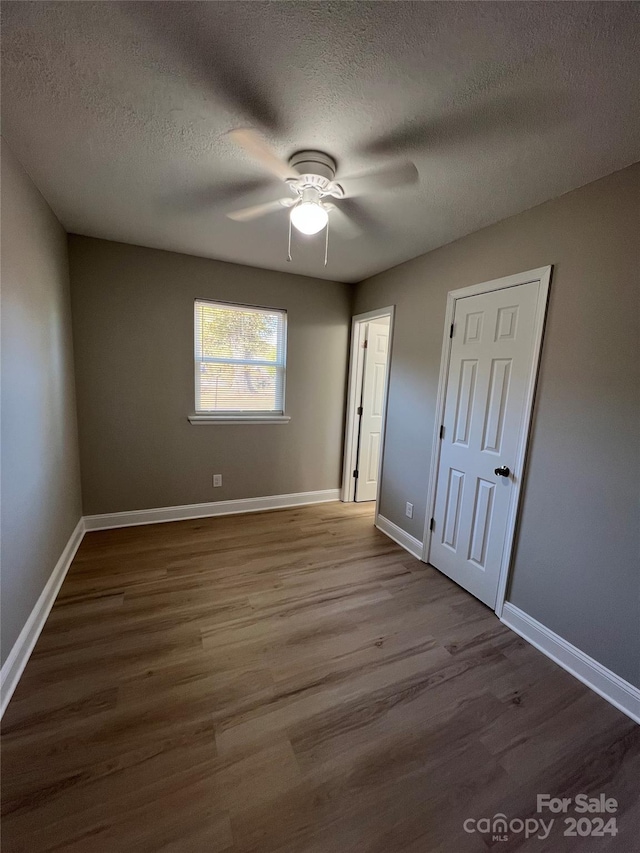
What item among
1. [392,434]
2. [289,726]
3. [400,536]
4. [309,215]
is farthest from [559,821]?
[309,215]

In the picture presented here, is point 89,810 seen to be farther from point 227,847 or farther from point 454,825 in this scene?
point 454,825

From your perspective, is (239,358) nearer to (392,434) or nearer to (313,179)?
(392,434)

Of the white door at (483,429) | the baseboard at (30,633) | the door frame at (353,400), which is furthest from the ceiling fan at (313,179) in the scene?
the baseboard at (30,633)

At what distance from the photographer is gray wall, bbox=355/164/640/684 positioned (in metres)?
1.56

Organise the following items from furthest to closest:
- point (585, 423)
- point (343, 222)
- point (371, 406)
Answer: point (371, 406)
point (343, 222)
point (585, 423)

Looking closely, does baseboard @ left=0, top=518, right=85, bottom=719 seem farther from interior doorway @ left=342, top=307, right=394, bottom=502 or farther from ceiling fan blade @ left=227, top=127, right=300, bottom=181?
interior doorway @ left=342, top=307, right=394, bottom=502

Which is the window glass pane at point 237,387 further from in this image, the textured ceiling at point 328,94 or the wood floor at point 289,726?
the wood floor at point 289,726

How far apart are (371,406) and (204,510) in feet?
7.00

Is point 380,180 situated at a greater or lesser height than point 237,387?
greater

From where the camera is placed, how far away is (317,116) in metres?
1.33

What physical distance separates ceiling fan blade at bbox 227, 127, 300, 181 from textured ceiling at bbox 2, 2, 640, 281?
4cm

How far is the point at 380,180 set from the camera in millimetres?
1729

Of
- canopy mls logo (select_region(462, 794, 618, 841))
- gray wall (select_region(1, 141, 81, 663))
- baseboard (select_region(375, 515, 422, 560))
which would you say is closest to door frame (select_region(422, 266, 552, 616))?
baseboard (select_region(375, 515, 422, 560))

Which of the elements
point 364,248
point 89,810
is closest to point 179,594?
point 89,810
